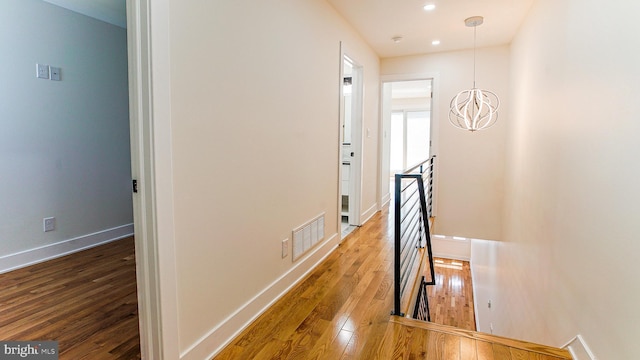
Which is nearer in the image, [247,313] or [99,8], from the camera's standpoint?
[247,313]

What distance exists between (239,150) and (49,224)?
2483 millimetres

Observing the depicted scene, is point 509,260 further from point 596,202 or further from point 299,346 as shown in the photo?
point 299,346

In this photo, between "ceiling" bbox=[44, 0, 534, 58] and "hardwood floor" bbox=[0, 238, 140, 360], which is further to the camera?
"ceiling" bbox=[44, 0, 534, 58]

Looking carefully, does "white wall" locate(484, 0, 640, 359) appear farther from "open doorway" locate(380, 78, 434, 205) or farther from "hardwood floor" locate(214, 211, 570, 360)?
"open doorway" locate(380, 78, 434, 205)

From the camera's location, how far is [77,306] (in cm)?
228

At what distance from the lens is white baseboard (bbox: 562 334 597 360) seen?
5.32ft

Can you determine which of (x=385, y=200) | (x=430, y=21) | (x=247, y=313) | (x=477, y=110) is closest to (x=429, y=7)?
(x=430, y=21)

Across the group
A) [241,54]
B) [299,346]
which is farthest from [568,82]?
[299,346]

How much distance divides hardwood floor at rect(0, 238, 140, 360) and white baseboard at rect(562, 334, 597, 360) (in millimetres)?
2222

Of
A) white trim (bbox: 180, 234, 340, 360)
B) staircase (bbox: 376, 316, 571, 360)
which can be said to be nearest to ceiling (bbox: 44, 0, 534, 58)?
white trim (bbox: 180, 234, 340, 360)

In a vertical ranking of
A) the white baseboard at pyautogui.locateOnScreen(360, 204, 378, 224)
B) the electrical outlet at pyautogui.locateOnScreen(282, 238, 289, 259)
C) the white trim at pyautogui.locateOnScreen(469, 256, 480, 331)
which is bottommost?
the white trim at pyautogui.locateOnScreen(469, 256, 480, 331)

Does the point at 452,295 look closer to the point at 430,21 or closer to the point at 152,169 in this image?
the point at 430,21

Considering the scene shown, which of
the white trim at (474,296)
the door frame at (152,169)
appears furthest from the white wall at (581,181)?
the door frame at (152,169)

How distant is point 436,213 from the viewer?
5117 mm
